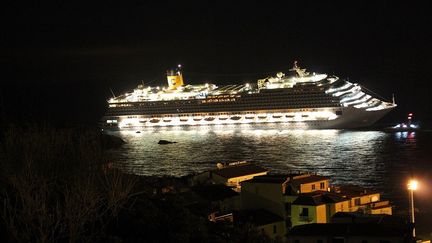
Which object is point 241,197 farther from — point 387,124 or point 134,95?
point 134,95

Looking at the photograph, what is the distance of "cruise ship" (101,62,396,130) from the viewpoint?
36.1 m

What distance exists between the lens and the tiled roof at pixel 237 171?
46.5 feet

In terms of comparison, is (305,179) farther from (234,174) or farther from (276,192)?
(234,174)

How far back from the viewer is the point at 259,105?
132 ft

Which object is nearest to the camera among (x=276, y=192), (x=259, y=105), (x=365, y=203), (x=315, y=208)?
(x=315, y=208)

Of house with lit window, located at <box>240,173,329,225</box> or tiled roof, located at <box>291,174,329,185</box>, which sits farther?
tiled roof, located at <box>291,174,329,185</box>

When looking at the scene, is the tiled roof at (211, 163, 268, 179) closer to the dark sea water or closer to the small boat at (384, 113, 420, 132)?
the dark sea water

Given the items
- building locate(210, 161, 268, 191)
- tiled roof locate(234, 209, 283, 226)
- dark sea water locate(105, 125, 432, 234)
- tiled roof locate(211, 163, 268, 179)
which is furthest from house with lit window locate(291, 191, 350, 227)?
→ tiled roof locate(211, 163, 268, 179)

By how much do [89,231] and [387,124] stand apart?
1143 inches

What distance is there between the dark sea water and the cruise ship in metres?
2.26

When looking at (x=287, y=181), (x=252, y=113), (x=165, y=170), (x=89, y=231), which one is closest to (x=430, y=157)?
(x=165, y=170)

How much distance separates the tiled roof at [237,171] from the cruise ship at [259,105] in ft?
67.5

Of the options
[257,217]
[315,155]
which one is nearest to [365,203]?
[257,217]

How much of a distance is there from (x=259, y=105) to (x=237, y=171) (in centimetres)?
2586
